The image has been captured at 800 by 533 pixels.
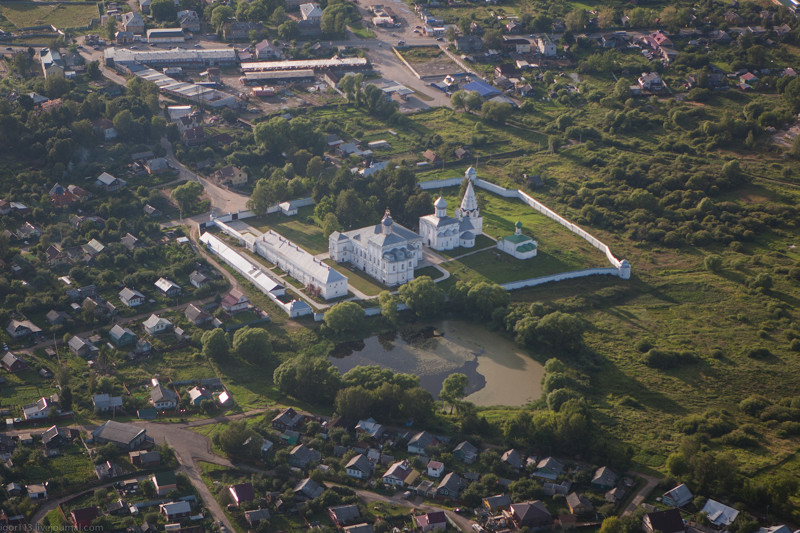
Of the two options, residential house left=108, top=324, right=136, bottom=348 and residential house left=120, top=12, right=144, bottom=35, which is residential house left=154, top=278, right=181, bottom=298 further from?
residential house left=120, top=12, right=144, bottom=35

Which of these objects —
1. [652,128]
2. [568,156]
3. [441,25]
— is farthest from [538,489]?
[441,25]

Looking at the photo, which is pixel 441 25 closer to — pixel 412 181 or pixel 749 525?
pixel 412 181

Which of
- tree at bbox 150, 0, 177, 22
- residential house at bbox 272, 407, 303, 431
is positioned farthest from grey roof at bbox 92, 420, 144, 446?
tree at bbox 150, 0, 177, 22

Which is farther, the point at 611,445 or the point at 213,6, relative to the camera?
the point at 213,6

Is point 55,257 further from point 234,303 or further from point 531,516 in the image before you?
point 531,516

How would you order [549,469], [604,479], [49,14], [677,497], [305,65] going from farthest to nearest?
[49,14] → [305,65] → [549,469] → [604,479] → [677,497]

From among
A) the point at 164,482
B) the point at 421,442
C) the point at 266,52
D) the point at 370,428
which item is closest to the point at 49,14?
the point at 266,52

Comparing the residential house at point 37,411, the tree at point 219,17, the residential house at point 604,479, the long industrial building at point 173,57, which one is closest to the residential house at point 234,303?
the residential house at point 37,411

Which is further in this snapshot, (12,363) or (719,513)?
(12,363)
